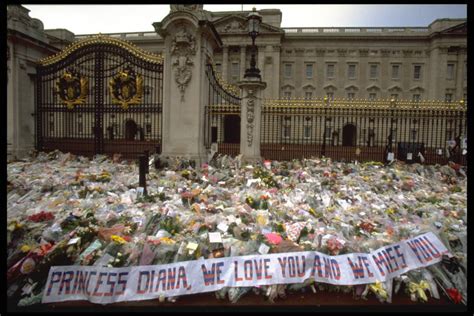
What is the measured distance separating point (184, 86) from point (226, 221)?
604 centimetres

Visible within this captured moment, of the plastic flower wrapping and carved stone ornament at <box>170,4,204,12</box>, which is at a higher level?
carved stone ornament at <box>170,4,204,12</box>

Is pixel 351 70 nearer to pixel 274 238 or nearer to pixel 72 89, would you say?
pixel 72 89

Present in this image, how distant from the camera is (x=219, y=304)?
11.7ft

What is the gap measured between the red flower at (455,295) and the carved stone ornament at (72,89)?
12.2 metres

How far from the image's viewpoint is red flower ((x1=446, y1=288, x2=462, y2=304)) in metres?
3.61

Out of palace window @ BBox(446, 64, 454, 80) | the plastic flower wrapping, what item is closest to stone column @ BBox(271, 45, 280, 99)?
palace window @ BBox(446, 64, 454, 80)

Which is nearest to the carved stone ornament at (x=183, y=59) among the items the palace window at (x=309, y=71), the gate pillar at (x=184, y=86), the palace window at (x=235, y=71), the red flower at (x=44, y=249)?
the gate pillar at (x=184, y=86)

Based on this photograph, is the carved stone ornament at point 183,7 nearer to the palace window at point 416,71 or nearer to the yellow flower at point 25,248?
the yellow flower at point 25,248

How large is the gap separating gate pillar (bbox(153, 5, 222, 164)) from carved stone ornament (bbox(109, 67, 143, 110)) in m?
2.02

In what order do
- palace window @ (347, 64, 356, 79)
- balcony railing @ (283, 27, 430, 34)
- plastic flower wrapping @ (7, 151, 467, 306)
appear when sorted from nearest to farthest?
plastic flower wrapping @ (7, 151, 467, 306)
balcony railing @ (283, 27, 430, 34)
palace window @ (347, 64, 356, 79)

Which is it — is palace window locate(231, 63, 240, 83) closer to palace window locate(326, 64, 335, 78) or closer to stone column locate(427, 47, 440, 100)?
palace window locate(326, 64, 335, 78)

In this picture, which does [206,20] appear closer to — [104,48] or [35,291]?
[104,48]

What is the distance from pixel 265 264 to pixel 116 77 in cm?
995
